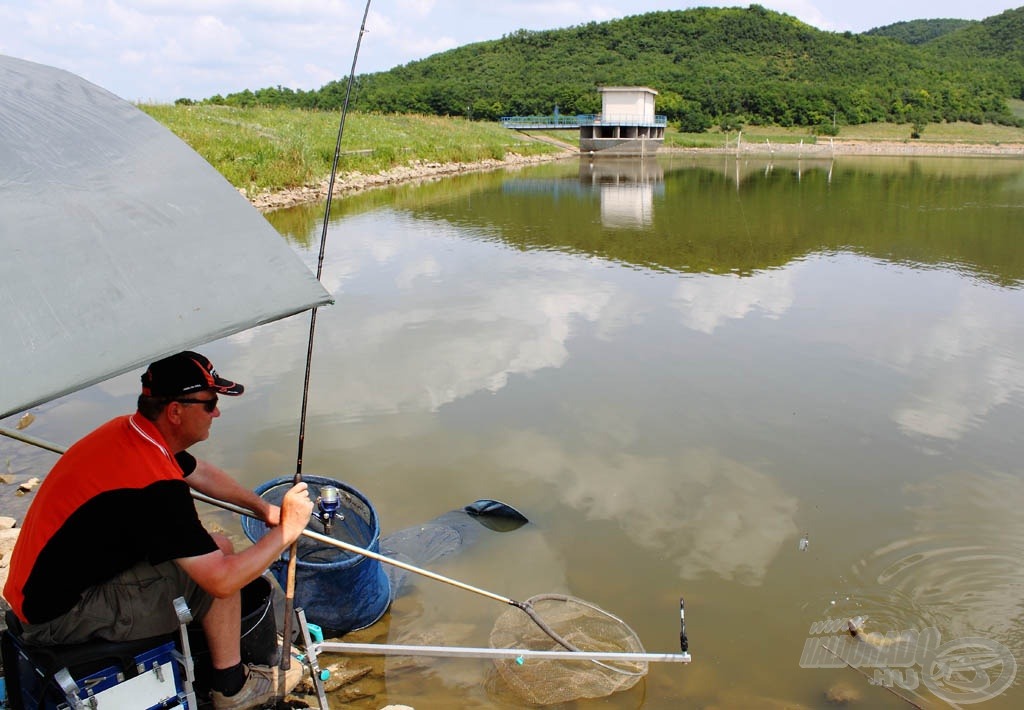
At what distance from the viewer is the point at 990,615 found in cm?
415

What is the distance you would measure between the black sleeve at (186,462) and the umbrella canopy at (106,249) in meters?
0.78

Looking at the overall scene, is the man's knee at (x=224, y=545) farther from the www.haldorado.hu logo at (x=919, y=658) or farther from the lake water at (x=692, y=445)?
the www.haldorado.hu logo at (x=919, y=658)

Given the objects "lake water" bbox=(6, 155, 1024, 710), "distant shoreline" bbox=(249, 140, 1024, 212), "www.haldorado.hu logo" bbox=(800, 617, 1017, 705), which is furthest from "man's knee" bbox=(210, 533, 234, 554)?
"distant shoreline" bbox=(249, 140, 1024, 212)

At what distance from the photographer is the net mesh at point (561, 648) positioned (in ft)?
11.6

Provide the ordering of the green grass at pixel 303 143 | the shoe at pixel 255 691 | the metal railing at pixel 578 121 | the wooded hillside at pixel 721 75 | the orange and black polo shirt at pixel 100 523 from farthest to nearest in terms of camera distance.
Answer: the wooded hillside at pixel 721 75 < the metal railing at pixel 578 121 < the green grass at pixel 303 143 < the shoe at pixel 255 691 < the orange and black polo shirt at pixel 100 523

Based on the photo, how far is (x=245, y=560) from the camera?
2293 millimetres

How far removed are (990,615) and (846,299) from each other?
7.70 m

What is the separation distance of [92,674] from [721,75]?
90.5 metres

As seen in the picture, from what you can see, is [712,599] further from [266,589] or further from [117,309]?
[117,309]

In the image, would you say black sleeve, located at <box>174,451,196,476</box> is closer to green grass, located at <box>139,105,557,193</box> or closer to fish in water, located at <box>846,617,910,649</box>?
fish in water, located at <box>846,617,910,649</box>

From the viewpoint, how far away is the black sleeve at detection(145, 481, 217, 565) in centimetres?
217

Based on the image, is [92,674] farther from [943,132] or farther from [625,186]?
[943,132]

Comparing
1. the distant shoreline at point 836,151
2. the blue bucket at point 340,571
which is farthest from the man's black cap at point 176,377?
the distant shoreline at point 836,151

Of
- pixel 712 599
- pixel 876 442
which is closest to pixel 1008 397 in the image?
pixel 876 442
